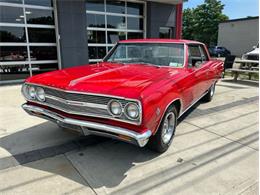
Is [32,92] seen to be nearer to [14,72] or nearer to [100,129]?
[100,129]

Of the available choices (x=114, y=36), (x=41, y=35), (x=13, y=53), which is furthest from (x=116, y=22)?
(x=13, y=53)

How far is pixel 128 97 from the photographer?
98.7 inches

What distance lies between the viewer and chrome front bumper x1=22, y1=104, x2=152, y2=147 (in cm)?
252

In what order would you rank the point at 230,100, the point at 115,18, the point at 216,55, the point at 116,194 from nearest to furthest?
the point at 116,194 → the point at 230,100 → the point at 115,18 → the point at 216,55

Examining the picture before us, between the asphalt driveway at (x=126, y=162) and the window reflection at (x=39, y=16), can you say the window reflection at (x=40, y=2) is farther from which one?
the asphalt driveway at (x=126, y=162)

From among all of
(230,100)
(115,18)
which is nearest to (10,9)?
(115,18)

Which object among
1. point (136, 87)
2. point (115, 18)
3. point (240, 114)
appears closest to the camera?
point (136, 87)

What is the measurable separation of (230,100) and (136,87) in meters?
4.78

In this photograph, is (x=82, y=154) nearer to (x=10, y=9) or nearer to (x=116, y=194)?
(x=116, y=194)

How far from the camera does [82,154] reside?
10.8ft

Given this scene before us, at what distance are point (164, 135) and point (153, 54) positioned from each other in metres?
1.58

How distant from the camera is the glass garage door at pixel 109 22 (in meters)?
10.1

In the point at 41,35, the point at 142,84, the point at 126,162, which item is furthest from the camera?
the point at 41,35

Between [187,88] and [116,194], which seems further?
[187,88]
